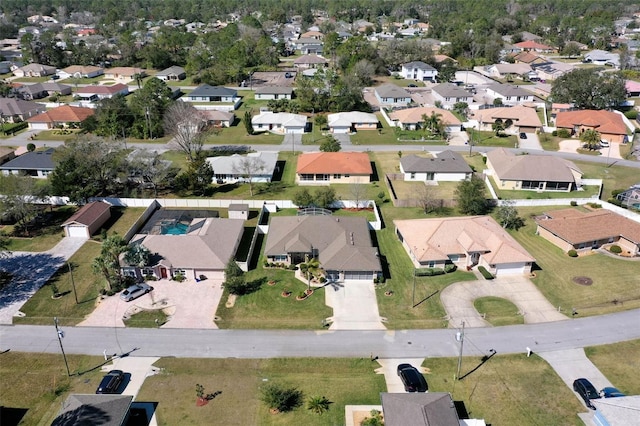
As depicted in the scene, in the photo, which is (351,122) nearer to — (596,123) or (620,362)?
(596,123)

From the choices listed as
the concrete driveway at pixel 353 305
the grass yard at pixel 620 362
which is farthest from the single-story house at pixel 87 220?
the grass yard at pixel 620 362

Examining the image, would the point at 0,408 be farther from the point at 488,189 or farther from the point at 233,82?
the point at 233,82

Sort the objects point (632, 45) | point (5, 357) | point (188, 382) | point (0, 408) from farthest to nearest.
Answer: point (632, 45) → point (5, 357) → point (188, 382) → point (0, 408)

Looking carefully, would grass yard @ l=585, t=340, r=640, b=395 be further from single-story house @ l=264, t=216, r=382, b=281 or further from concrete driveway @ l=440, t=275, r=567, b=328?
single-story house @ l=264, t=216, r=382, b=281

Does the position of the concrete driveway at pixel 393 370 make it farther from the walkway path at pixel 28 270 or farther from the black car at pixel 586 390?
the walkway path at pixel 28 270

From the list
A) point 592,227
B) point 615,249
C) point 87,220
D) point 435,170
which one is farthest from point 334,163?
point 615,249

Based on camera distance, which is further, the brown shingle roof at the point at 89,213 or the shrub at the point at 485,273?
the brown shingle roof at the point at 89,213

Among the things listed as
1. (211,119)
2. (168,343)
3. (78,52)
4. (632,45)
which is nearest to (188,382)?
(168,343)
